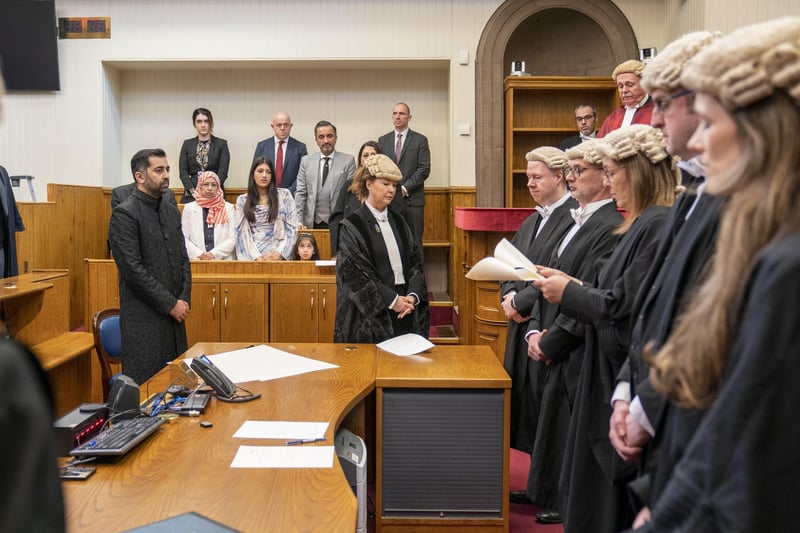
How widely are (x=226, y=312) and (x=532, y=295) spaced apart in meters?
2.81

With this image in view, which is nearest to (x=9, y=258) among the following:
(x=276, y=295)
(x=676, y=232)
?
(x=276, y=295)

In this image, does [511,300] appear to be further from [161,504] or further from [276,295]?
[276,295]

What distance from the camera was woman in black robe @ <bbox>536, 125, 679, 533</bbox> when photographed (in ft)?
6.77

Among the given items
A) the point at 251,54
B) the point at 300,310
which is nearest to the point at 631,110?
the point at 300,310

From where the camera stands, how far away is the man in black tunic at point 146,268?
3705 millimetres

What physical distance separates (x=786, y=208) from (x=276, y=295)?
465 cm

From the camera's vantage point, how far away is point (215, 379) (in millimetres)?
2500

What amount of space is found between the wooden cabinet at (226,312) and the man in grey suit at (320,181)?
2.08 m

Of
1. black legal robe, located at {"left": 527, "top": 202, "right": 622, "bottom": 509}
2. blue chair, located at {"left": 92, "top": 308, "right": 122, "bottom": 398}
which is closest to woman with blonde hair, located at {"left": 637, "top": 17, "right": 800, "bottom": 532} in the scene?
black legal robe, located at {"left": 527, "top": 202, "right": 622, "bottom": 509}

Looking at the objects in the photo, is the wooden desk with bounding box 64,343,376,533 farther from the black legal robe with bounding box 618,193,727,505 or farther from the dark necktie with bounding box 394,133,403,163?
the dark necktie with bounding box 394,133,403,163

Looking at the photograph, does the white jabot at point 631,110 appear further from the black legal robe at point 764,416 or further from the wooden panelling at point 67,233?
the wooden panelling at point 67,233

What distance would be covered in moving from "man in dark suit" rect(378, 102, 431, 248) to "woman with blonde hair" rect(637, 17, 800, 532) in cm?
627

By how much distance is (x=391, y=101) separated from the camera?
8.51 meters

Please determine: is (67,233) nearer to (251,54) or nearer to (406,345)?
(251,54)
